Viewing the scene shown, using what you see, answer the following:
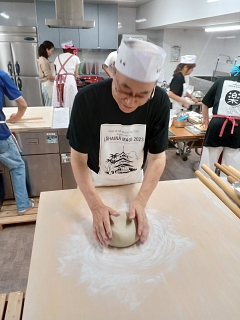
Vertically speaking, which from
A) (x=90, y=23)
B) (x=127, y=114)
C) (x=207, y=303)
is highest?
(x=90, y=23)

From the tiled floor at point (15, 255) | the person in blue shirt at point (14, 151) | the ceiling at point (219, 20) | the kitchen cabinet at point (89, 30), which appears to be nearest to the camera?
the tiled floor at point (15, 255)

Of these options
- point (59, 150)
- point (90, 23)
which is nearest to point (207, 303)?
point (59, 150)

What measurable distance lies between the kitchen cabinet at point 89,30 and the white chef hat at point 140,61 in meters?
4.23

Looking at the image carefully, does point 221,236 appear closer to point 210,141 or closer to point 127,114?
point 127,114

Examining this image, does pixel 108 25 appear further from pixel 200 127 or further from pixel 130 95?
pixel 130 95

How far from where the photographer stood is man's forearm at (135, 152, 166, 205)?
90 cm

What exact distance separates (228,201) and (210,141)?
131cm

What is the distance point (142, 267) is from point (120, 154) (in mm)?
456

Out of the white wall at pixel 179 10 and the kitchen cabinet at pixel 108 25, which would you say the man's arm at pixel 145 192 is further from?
the kitchen cabinet at pixel 108 25

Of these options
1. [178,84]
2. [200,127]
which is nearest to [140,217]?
[200,127]

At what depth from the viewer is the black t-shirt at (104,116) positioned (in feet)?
2.77

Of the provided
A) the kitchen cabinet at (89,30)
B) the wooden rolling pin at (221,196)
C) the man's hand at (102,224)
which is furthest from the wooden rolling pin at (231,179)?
the kitchen cabinet at (89,30)

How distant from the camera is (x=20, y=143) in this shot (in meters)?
1.97

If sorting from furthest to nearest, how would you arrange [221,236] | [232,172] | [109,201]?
[232,172]
[109,201]
[221,236]
